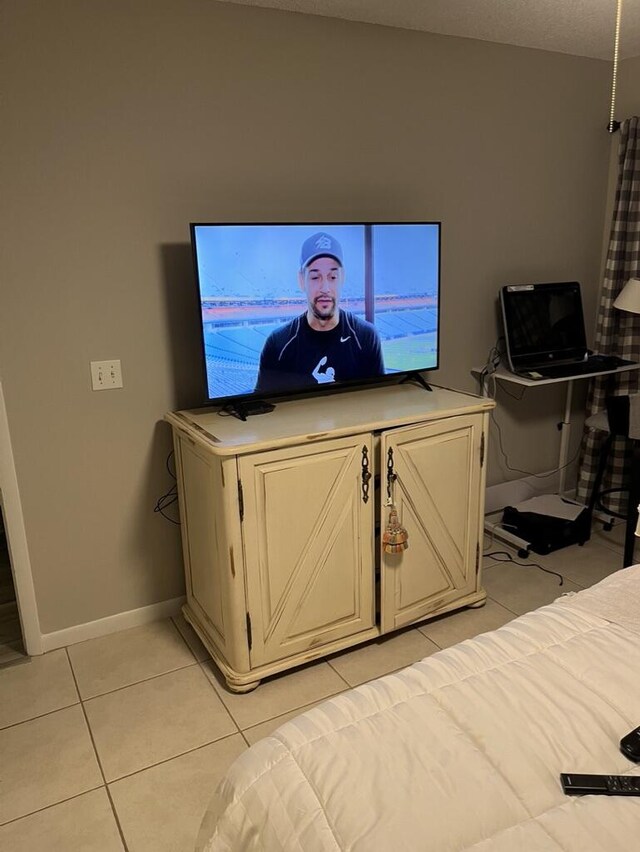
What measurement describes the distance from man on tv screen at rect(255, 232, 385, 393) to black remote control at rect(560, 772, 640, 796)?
1730 mm

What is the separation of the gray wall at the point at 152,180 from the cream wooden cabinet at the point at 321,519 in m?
0.30

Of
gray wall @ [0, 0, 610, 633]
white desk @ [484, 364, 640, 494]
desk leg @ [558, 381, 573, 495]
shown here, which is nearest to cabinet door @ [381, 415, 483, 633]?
white desk @ [484, 364, 640, 494]

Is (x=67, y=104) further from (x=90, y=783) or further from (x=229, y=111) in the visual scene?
(x=90, y=783)

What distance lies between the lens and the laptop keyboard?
3141 millimetres

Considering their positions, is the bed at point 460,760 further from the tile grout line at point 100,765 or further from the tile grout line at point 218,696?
the tile grout line at point 218,696

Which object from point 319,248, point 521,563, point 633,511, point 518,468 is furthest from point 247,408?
point 633,511

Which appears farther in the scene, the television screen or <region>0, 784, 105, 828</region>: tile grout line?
the television screen

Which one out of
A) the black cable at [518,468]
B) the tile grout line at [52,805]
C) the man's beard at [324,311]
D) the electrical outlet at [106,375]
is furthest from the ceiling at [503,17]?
the tile grout line at [52,805]

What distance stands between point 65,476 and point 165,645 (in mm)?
759

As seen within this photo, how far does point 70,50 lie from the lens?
2.16 m

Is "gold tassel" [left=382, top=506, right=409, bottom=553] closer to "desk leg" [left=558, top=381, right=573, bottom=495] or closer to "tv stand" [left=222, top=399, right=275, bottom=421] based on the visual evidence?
"tv stand" [left=222, top=399, right=275, bottom=421]

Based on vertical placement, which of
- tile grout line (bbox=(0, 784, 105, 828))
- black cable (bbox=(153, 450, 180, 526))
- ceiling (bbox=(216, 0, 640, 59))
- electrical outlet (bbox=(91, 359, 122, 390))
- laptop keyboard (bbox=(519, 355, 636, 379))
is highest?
ceiling (bbox=(216, 0, 640, 59))

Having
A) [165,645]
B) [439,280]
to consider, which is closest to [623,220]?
[439,280]

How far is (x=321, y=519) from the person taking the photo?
2.30m
